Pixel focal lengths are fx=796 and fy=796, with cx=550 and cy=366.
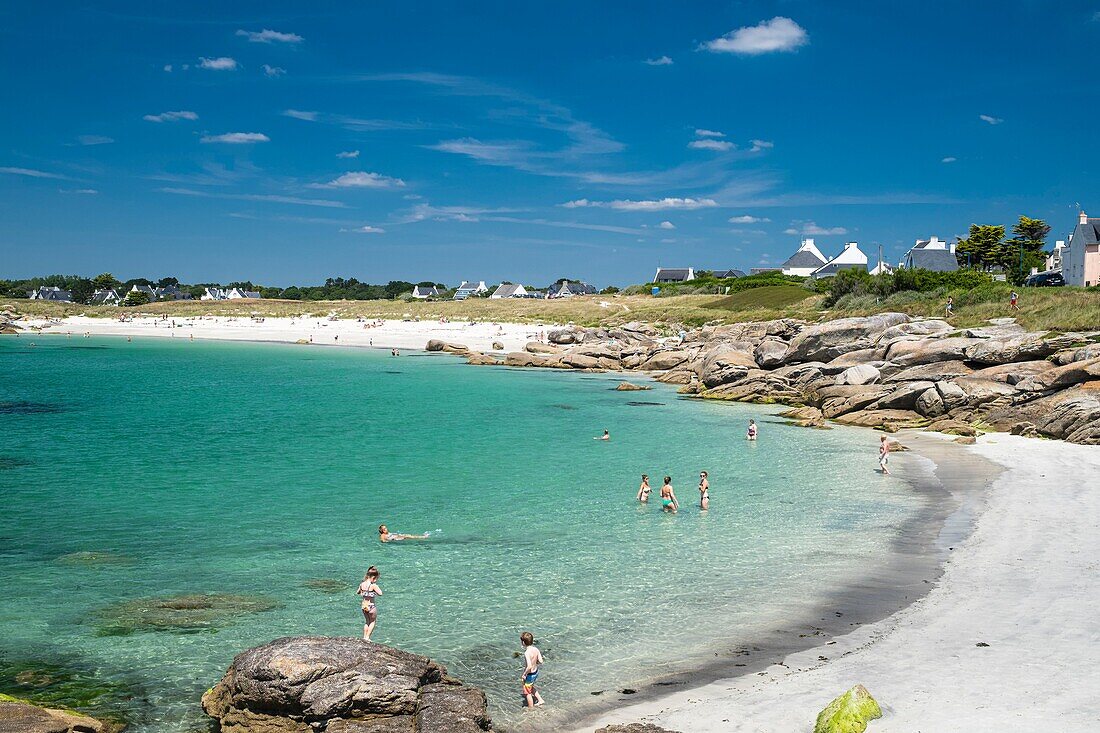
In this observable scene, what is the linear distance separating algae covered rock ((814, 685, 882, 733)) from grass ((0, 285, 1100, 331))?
130 ft

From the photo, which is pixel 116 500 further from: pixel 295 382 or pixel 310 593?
pixel 295 382

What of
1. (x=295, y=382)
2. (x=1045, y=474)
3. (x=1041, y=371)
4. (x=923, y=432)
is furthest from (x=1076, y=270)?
(x=295, y=382)

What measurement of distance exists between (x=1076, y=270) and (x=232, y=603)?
249ft

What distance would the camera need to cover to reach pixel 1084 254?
6631 centimetres

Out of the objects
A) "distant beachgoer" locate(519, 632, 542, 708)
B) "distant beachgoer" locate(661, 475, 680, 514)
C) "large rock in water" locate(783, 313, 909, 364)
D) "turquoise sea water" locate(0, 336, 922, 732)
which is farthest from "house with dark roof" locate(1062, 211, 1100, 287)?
"distant beachgoer" locate(519, 632, 542, 708)

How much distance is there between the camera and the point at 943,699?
11.0m

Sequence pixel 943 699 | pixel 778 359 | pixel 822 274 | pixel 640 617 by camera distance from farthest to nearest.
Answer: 1. pixel 822 274
2. pixel 778 359
3. pixel 640 617
4. pixel 943 699

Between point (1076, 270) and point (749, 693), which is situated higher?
point (1076, 270)

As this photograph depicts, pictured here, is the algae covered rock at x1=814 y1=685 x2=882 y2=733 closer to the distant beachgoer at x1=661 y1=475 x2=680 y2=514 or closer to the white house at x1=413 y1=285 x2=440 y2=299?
the distant beachgoer at x1=661 y1=475 x2=680 y2=514

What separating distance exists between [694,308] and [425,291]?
318 feet

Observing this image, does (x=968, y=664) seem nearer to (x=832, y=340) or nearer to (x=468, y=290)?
(x=832, y=340)

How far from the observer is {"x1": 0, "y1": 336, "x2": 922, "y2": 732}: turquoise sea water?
13.6 metres

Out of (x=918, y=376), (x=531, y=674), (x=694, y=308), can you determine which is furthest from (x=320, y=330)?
(x=531, y=674)

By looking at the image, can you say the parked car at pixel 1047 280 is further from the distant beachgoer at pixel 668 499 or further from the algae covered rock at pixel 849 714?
the algae covered rock at pixel 849 714
